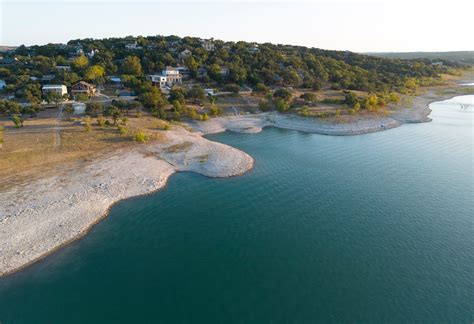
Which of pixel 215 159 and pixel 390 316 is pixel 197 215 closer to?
pixel 215 159

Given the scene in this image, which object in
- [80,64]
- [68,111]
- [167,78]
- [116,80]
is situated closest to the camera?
[68,111]

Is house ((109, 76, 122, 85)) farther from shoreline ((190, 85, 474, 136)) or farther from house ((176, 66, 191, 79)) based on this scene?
shoreline ((190, 85, 474, 136))

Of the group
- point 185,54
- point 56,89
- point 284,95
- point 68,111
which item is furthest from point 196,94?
point 185,54

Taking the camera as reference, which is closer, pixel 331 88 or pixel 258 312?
pixel 258 312

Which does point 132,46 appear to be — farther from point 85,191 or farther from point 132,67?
point 85,191

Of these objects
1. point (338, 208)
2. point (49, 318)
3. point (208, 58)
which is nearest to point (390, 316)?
point (338, 208)

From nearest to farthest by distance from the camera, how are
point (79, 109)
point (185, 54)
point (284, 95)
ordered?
point (79, 109) → point (284, 95) → point (185, 54)

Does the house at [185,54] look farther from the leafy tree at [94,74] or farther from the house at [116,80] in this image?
the leafy tree at [94,74]
